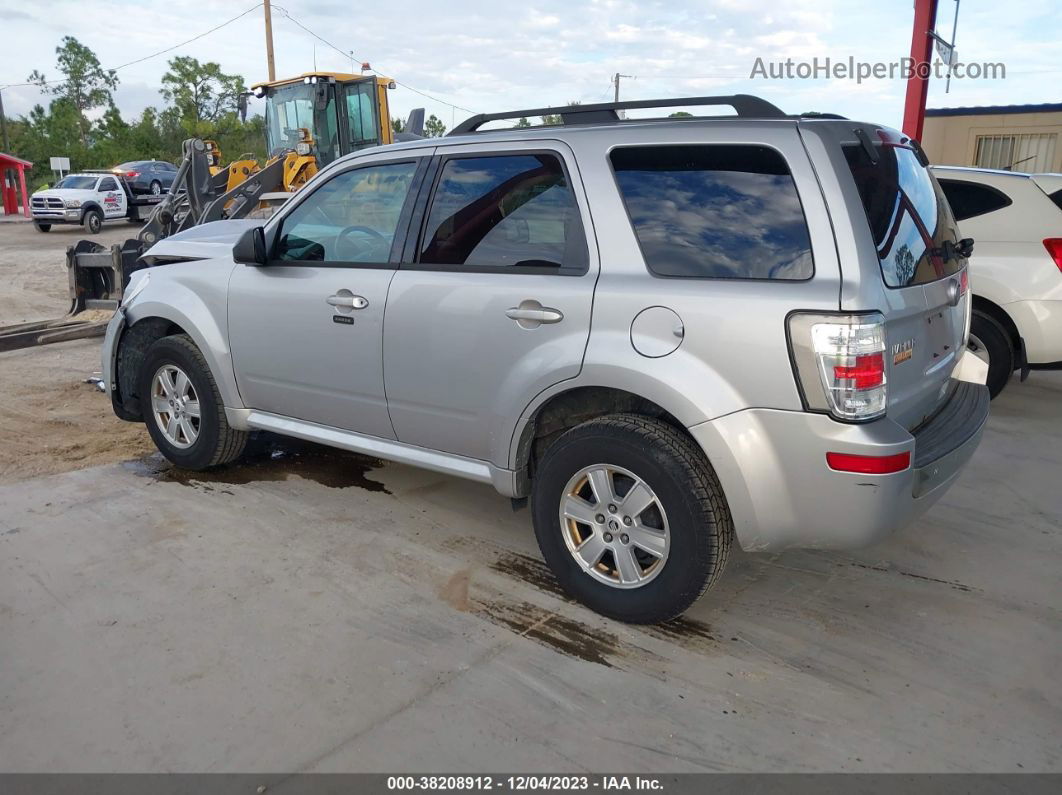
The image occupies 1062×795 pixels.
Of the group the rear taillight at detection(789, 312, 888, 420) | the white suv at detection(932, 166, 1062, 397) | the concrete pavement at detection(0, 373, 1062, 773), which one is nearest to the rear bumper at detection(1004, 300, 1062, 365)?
the white suv at detection(932, 166, 1062, 397)

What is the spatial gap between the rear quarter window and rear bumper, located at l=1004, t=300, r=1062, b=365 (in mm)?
4210

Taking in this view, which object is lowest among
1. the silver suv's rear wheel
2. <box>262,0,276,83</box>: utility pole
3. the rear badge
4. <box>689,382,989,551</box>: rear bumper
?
the silver suv's rear wheel

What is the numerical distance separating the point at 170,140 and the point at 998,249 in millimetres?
58596

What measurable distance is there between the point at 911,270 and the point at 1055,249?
382cm

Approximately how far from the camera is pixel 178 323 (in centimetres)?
484

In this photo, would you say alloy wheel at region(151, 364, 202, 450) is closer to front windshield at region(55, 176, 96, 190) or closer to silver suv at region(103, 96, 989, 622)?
silver suv at region(103, 96, 989, 622)

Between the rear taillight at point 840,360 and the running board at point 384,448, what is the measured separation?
137 cm

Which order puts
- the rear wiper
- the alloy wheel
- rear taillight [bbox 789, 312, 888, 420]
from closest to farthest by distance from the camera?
1. rear taillight [bbox 789, 312, 888, 420]
2. the rear wiper
3. the alloy wheel

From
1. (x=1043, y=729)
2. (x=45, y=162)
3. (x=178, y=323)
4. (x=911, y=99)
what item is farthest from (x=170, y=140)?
(x=1043, y=729)

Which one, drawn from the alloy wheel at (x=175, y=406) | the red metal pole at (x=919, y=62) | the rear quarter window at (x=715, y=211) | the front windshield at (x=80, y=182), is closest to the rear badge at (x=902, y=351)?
the rear quarter window at (x=715, y=211)

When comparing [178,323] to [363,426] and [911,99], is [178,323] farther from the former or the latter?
[911,99]

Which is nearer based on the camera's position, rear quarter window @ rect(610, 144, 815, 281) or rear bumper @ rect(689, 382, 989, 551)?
rear bumper @ rect(689, 382, 989, 551)

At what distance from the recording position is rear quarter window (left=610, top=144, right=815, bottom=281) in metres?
2.96

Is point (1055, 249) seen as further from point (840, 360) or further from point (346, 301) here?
point (346, 301)
